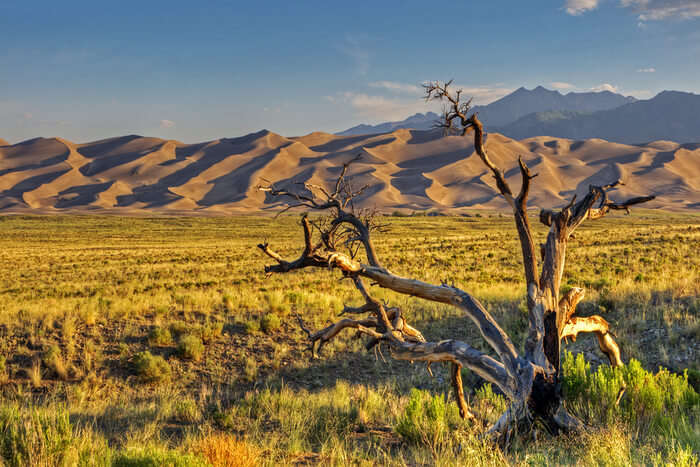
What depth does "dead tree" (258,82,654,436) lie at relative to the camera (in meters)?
4.57

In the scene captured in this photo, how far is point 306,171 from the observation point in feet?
506

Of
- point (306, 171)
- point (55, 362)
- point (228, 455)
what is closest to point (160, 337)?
point (55, 362)

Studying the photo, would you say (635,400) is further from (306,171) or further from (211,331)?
(306,171)

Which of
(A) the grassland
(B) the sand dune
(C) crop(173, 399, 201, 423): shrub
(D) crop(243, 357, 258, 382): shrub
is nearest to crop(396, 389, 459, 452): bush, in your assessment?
(A) the grassland

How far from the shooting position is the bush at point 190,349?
35.2 feet

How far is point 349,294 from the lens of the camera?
650 inches

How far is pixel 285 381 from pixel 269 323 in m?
2.52

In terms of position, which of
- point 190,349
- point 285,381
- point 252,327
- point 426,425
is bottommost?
point 285,381

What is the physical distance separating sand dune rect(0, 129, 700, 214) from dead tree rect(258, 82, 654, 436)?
10714 centimetres

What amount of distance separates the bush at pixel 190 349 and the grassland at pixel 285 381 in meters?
0.03

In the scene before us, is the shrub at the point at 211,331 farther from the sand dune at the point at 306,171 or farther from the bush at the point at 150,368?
the sand dune at the point at 306,171

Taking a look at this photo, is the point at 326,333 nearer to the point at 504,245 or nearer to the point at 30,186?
the point at 504,245

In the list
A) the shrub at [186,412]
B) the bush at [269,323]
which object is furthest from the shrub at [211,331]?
the shrub at [186,412]

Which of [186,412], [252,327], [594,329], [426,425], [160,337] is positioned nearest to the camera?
[594,329]
